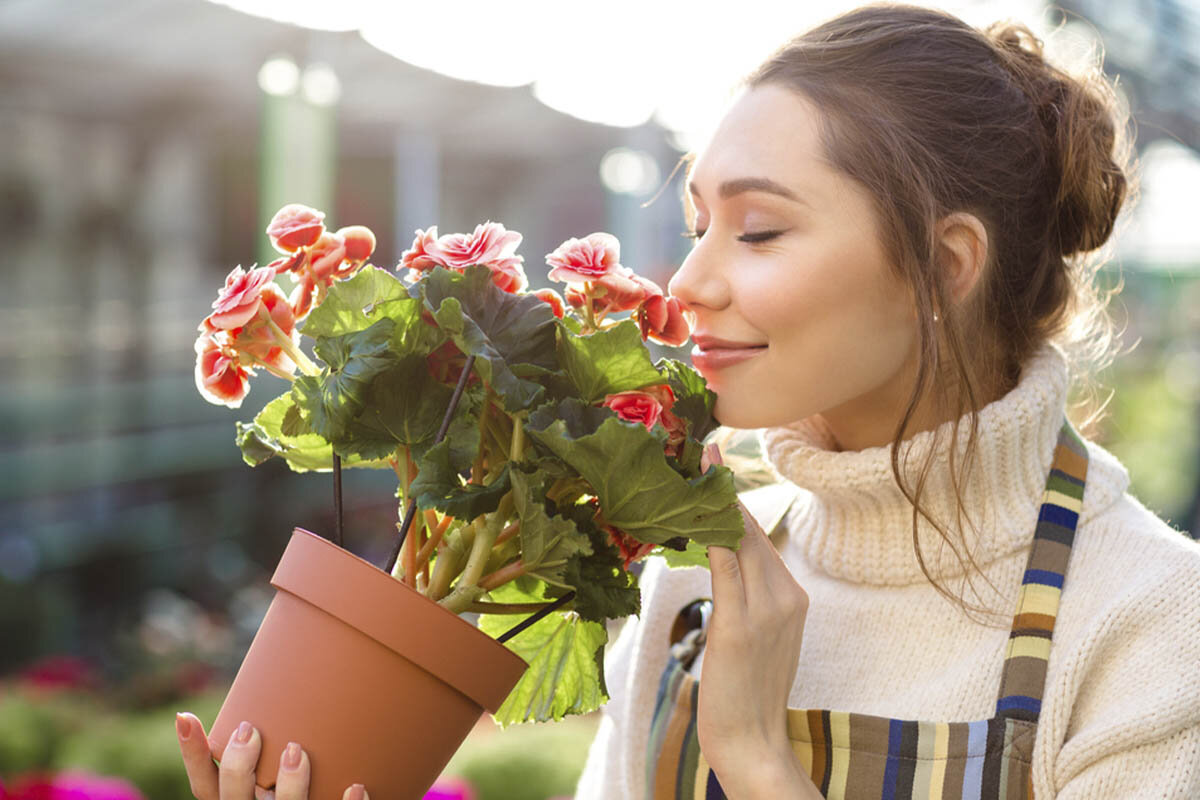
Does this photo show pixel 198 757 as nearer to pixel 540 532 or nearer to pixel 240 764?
pixel 240 764

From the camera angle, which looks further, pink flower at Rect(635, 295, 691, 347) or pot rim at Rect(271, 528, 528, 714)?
pink flower at Rect(635, 295, 691, 347)

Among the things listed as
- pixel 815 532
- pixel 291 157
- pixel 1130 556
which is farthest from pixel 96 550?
pixel 1130 556

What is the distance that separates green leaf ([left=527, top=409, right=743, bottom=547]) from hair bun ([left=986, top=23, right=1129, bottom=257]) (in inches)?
32.1

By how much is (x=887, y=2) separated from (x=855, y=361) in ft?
1.83

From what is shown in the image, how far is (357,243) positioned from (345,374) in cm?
23

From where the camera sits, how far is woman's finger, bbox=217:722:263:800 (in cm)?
108

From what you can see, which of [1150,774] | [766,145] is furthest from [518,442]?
[1150,774]

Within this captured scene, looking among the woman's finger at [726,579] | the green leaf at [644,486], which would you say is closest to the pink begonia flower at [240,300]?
the green leaf at [644,486]

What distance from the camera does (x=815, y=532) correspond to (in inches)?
65.1

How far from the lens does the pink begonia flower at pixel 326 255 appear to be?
47.5 inches

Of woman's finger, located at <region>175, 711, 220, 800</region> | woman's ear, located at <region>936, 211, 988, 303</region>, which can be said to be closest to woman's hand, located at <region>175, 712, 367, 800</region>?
woman's finger, located at <region>175, 711, 220, 800</region>

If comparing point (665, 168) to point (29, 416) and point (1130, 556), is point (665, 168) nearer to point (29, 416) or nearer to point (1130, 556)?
point (29, 416)

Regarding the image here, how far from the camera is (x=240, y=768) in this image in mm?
1084

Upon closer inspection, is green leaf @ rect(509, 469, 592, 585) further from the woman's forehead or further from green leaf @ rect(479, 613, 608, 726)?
the woman's forehead
